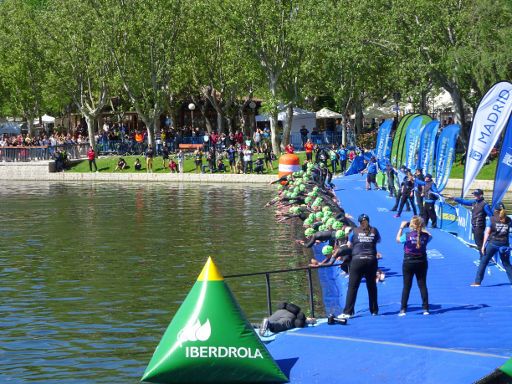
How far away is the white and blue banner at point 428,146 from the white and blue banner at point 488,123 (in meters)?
10.0

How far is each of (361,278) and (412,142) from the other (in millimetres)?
25370

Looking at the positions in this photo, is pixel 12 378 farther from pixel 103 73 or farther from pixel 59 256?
pixel 103 73

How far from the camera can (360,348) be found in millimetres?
17094

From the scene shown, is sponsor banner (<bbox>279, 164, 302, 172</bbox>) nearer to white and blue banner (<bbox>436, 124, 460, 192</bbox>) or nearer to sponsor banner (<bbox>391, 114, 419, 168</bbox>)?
sponsor banner (<bbox>391, 114, 419, 168</bbox>)

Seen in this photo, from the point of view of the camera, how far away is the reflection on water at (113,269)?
1980 centimetres

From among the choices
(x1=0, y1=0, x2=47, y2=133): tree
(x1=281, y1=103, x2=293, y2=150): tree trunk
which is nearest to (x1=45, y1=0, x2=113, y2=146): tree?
(x1=0, y1=0, x2=47, y2=133): tree

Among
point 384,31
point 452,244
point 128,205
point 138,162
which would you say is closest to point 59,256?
point 452,244

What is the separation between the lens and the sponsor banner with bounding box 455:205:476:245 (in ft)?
96.0

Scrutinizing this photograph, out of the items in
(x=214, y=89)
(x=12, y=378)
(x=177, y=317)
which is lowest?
(x=12, y=378)

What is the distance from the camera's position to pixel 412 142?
44.1m

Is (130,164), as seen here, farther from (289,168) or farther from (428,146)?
(428,146)

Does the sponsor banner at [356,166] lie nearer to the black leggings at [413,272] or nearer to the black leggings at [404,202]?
the black leggings at [404,202]

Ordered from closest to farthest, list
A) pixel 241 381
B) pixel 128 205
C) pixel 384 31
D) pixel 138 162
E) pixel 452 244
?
pixel 241 381 < pixel 452 244 < pixel 128 205 < pixel 384 31 < pixel 138 162

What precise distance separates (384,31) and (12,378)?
46.3 metres
